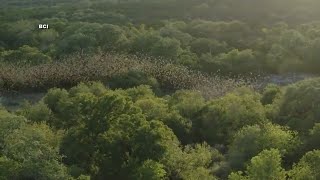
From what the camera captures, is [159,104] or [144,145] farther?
[159,104]

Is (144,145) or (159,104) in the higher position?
(144,145)

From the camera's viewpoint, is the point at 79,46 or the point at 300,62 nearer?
the point at 300,62

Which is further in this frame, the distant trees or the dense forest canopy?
the dense forest canopy

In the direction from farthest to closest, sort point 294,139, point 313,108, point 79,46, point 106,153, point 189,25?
point 189,25 → point 79,46 → point 313,108 → point 294,139 → point 106,153

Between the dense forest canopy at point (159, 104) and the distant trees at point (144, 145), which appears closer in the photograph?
the distant trees at point (144, 145)

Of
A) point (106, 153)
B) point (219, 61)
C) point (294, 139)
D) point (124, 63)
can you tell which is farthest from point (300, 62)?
point (106, 153)

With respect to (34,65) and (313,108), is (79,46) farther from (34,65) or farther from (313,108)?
(313,108)

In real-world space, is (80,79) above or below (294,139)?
below

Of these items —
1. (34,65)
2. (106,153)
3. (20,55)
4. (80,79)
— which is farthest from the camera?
(20,55)
